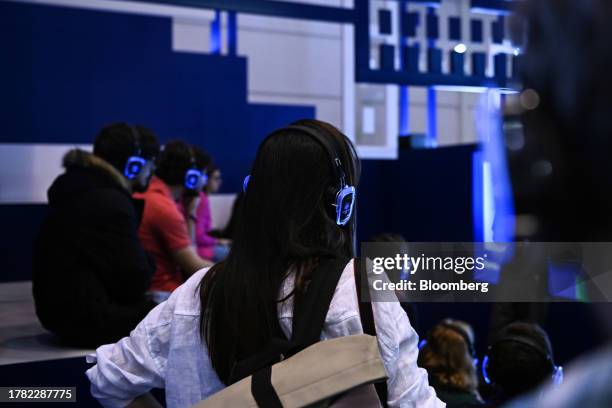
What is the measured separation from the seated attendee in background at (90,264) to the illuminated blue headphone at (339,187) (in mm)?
1274

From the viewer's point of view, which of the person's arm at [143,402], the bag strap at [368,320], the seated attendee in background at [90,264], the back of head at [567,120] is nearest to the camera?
the back of head at [567,120]

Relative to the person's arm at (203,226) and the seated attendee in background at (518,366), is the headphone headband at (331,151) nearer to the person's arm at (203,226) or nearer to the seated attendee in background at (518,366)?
the seated attendee in background at (518,366)

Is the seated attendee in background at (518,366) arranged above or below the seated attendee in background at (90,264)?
below

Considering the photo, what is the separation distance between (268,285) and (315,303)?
0.09m

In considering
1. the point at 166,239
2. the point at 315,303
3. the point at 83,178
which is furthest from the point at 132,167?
the point at 315,303

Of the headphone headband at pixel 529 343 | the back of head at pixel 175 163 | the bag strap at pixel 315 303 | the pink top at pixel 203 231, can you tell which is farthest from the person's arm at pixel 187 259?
the bag strap at pixel 315 303

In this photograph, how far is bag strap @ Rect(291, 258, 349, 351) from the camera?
3.76 feet

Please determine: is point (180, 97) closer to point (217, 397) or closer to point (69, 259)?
point (69, 259)

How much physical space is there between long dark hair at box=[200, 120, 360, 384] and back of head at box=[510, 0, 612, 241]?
81 cm

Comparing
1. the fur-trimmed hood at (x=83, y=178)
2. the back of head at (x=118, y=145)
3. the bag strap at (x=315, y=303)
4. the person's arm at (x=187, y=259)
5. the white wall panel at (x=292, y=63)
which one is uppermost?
the white wall panel at (x=292, y=63)

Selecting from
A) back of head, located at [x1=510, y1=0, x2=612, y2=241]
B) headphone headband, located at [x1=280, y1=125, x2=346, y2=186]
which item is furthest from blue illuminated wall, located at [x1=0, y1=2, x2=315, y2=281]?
back of head, located at [x1=510, y1=0, x2=612, y2=241]

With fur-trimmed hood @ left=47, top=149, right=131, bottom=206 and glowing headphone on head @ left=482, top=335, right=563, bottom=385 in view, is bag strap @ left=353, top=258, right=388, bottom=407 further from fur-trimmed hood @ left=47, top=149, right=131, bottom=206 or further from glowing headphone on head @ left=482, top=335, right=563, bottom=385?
fur-trimmed hood @ left=47, top=149, right=131, bottom=206

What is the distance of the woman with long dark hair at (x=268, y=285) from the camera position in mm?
1189

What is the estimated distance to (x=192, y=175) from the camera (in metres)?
3.62
